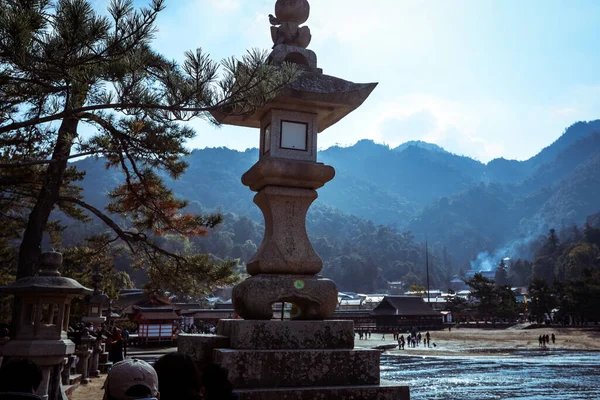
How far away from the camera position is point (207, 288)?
9344 millimetres

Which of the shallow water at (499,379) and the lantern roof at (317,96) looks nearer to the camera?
the lantern roof at (317,96)

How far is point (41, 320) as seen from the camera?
6.09 m

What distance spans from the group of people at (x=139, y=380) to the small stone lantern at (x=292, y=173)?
2.64m

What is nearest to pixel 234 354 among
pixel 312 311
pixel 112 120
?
pixel 312 311

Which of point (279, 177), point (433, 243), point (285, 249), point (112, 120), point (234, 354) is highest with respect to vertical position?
point (433, 243)

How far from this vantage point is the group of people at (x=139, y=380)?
190cm

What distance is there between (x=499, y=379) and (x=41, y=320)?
578 inches

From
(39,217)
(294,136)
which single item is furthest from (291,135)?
(39,217)

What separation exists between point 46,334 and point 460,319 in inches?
2267

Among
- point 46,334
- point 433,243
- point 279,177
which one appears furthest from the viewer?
point 433,243

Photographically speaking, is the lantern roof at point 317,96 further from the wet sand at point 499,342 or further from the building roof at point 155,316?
the building roof at point 155,316

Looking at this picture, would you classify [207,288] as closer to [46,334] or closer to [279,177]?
[46,334]

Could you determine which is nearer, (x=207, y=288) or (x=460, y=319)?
(x=207, y=288)

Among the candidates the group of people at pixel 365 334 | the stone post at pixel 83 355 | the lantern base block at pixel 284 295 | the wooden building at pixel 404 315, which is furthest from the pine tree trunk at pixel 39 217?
the wooden building at pixel 404 315
